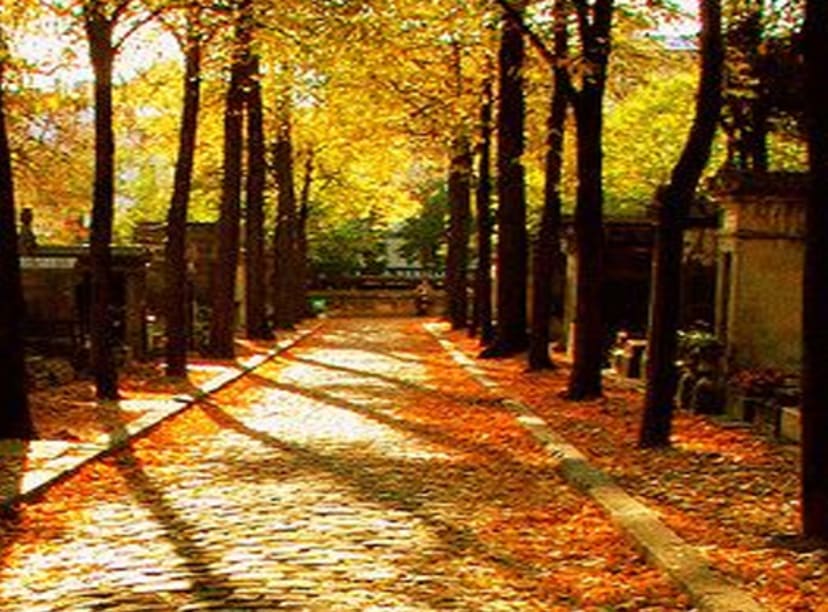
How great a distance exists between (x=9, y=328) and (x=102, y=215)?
4172mm

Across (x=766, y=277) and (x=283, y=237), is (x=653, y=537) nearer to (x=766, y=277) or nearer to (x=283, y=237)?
(x=766, y=277)

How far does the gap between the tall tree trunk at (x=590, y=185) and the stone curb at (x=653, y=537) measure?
8.71 ft

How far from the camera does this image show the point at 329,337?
3491 cm

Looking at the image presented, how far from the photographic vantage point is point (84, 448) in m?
11.0

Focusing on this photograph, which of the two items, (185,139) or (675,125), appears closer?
(185,139)

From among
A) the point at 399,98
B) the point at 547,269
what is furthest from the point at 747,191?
the point at 399,98

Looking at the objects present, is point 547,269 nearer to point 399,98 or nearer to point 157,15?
point 157,15

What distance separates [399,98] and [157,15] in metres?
14.7

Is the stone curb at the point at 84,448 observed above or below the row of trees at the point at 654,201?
below

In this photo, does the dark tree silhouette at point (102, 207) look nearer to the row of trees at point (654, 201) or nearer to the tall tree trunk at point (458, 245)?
the row of trees at point (654, 201)

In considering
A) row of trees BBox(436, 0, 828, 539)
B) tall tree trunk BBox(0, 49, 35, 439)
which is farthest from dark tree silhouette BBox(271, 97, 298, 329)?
tall tree trunk BBox(0, 49, 35, 439)

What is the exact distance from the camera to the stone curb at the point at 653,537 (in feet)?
19.9

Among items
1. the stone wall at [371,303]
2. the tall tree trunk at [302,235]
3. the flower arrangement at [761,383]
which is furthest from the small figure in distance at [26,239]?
the stone wall at [371,303]

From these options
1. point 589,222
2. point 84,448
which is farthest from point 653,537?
point 589,222
